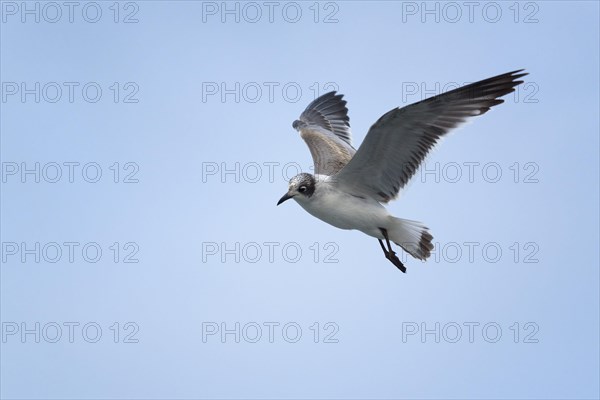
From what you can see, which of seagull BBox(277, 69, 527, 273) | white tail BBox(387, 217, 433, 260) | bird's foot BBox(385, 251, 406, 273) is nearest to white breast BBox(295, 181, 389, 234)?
seagull BBox(277, 69, 527, 273)

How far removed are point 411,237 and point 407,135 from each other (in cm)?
109

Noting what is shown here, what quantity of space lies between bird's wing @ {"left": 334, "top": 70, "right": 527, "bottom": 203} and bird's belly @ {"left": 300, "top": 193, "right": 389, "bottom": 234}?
0.11 m

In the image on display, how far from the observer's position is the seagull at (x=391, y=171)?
Answer: 22.6 feet

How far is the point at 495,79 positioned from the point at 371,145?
43.9 inches

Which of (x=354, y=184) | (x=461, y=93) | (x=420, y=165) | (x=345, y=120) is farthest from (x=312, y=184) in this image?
(x=345, y=120)

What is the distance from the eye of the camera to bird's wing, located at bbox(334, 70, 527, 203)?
6.85 meters

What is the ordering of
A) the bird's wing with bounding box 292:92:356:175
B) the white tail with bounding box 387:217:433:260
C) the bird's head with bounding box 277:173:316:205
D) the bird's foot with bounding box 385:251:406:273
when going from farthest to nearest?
the bird's wing with bounding box 292:92:356:175 < the bird's foot with bounding box 385:251:406:273 < the white tail with bounding box 387:217:433:260 < the bird's head with bounding box 277:173:316:205

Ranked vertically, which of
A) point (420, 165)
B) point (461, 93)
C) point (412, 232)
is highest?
point (461, 93)

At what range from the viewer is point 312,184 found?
741 centimetres

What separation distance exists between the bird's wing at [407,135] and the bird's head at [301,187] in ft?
0.83

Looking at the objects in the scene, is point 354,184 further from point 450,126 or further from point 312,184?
point 450,126

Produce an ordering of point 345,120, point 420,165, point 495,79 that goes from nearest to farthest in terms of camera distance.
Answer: point 495,79, point 420,165, point 345,120

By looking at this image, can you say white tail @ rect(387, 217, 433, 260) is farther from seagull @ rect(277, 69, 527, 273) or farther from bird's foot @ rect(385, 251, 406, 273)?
bird's foot @ rect(385, 251, 406, 273)

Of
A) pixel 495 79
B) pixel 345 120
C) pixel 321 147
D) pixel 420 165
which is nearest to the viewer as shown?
pixel 495 79
